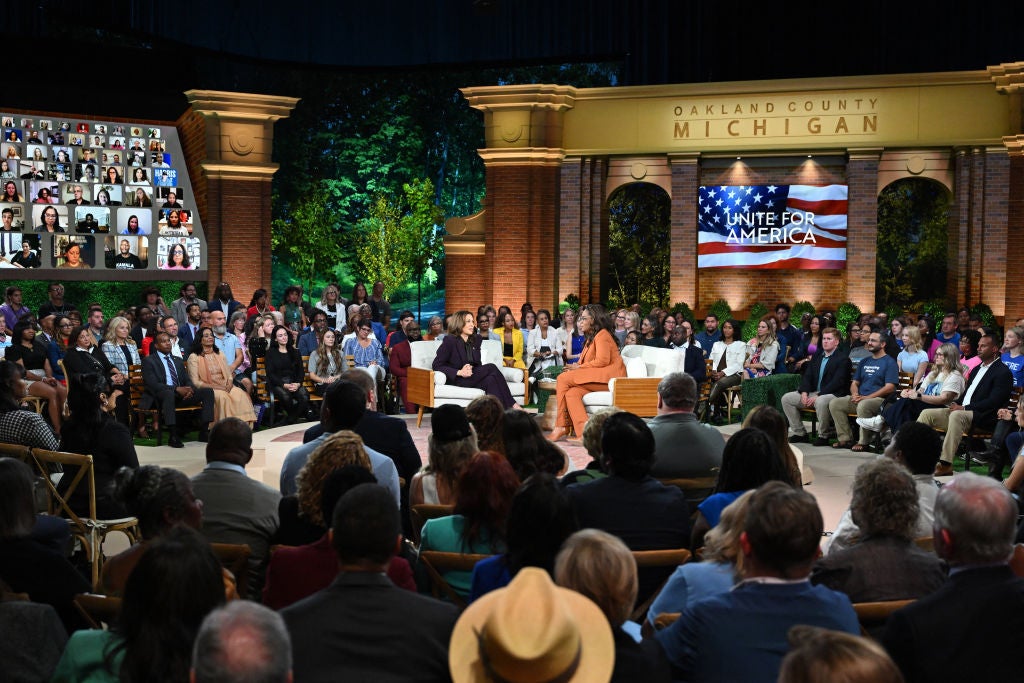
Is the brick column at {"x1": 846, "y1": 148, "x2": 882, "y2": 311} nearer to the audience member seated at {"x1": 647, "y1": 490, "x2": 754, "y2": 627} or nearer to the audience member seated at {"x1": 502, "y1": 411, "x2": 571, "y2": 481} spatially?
the audience member seated at {"x1": 502, "y1": 411, "x2": 571, "y2": 481}

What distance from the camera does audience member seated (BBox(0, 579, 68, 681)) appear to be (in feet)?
10.1

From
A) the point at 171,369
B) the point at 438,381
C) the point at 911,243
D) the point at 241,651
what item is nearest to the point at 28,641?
the point at 241,651

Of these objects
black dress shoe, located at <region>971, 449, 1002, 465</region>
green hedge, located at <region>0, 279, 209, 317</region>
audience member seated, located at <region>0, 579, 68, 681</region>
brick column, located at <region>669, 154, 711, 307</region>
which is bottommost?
black dress shoe, located at <region>971, 449, 1002, 465</region>

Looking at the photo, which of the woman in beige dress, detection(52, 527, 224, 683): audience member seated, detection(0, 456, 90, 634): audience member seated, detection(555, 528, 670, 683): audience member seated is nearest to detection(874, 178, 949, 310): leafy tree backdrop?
the woman in beige dress

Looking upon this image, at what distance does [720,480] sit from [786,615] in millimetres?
1831

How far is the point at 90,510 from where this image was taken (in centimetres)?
622

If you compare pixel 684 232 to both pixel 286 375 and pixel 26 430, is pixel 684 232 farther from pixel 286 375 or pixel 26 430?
pixel 26 430

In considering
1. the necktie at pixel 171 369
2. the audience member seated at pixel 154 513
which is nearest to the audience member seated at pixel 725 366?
the necktie at pixel 171 369

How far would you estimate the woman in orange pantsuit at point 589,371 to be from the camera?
428 inches

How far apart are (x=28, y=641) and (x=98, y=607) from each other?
0.28m

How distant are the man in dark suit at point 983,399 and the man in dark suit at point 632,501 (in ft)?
19.1

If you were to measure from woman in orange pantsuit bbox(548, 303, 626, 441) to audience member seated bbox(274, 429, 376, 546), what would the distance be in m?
6.51

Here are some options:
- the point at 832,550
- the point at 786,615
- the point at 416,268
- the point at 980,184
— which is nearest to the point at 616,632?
the point at 786,615

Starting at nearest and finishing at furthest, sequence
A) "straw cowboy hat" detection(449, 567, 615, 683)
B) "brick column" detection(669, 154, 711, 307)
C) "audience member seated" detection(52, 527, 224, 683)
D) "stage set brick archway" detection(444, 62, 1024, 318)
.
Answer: "straw cowboy hat" detection(449, 567, 615, 683)
"audience member seated" detection(52, 527, 224, 683)
"stage set brick archway" detection(444, 62, 1024, 318)
"brick column" detection(669, 154, 711, 307)
